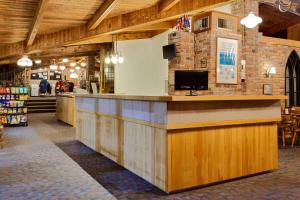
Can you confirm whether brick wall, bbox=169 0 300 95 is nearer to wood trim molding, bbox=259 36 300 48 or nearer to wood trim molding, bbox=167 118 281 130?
wood trim molding, bbox=259 36 300 48

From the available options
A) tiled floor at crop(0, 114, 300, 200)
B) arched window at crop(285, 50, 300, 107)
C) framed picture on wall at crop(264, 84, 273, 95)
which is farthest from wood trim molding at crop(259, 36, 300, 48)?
tiled floor at crop(0, 114, 300, 200)

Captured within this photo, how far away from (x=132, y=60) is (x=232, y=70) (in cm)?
596

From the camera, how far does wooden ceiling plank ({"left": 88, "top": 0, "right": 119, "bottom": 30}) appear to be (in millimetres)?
5568

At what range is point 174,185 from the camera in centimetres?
375

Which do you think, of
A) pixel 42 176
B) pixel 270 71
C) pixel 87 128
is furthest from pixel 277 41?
pixel 42 176

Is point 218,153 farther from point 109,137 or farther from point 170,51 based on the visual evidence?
point 170,51

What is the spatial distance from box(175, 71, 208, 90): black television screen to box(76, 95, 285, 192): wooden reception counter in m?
0.41

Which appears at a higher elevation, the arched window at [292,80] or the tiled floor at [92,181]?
the arched window at [292,80]

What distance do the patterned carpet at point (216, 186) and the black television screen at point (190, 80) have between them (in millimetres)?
1410

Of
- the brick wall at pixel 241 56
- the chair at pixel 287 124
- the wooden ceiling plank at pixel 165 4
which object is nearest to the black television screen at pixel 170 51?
the brick wall at pixel 241 56

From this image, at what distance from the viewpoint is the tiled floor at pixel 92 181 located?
3.68 metres

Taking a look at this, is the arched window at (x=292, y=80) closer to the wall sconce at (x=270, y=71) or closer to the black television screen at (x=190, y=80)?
the wall sconce at (x=270, y=71)

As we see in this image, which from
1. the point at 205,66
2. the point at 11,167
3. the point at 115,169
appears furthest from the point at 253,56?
the point at 11,167

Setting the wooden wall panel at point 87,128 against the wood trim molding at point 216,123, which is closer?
the wood trim molding at point 216,123
